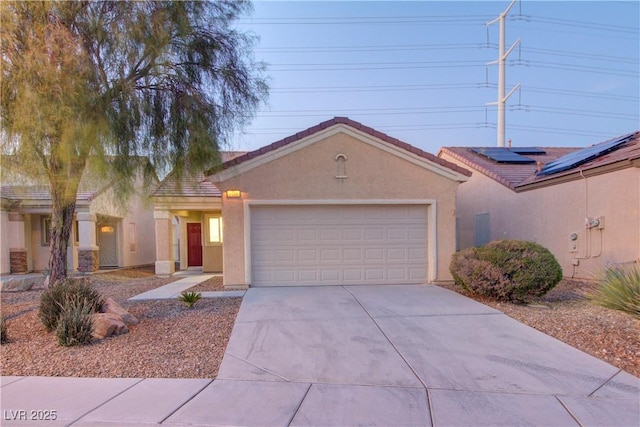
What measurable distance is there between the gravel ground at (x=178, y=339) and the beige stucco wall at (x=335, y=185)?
1985mm

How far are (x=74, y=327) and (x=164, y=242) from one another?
324 inches

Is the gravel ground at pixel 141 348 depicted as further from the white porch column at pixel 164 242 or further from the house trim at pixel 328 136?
the white porch column at pixel 164 242

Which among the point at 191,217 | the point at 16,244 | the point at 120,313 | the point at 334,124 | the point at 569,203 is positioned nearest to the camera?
the point at 120,313

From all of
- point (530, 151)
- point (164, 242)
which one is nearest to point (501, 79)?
point (530, 151)

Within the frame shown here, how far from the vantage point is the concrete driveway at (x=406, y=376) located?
3404 millimetres

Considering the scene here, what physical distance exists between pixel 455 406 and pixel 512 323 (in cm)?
329

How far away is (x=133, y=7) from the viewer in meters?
6.58

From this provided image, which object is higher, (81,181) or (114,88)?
(114,88)

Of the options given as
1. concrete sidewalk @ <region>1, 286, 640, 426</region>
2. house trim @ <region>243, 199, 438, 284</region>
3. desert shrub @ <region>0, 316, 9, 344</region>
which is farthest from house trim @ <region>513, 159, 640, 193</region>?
desert shrub @ <region>0, 316, 9, 344</region>

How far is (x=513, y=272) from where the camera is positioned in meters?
7.34

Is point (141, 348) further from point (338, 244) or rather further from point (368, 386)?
point (338, 244)

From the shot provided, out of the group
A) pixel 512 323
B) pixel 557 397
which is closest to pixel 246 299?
pixel 512 323

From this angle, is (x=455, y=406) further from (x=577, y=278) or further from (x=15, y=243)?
(x=15, y=243)

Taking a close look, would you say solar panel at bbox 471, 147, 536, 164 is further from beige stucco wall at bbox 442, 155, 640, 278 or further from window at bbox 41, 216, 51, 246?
window at bbox 41, 216, 51, 246
